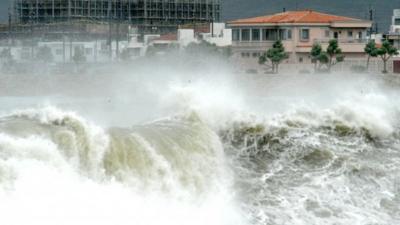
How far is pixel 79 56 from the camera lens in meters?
62.1

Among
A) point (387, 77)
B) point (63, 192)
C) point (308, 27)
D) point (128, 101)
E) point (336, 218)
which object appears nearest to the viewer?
point (63, 192)

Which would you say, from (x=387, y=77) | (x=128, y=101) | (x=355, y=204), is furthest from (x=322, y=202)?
(x=387, y=77)

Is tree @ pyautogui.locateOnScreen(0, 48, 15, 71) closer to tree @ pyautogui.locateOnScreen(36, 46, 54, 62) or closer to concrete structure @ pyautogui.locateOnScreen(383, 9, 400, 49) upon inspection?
tree @ pyautogui.locateOnScreen(36, 46, 54, 62)

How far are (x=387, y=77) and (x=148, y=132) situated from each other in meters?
35.9

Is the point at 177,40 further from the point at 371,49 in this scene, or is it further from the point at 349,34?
the point at 371,49

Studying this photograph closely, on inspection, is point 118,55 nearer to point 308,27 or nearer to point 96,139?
point 308,27

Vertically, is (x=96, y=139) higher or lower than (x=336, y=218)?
higher

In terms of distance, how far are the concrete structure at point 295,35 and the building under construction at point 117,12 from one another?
14.8m

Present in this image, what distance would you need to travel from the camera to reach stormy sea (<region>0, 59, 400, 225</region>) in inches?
671

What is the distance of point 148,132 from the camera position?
23016 millimetres

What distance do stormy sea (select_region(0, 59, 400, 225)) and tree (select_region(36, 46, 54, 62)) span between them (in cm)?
2980

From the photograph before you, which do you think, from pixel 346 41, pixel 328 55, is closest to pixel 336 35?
pixel 346 41

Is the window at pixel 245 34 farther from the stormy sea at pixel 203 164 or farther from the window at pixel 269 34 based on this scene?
the stormy sea at pixel 203 164

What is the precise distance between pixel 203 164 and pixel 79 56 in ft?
135
